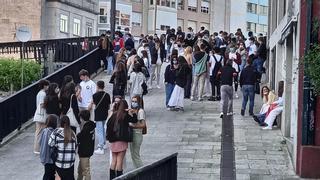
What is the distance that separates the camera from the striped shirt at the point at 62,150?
10328mm

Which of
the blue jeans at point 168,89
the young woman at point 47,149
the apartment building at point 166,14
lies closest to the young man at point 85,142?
the young woman at point 47,149

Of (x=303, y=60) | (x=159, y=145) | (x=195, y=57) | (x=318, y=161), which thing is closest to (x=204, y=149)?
(x=159, y=145)

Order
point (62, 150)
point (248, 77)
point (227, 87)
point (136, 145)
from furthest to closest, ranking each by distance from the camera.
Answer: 1. point (248, 77)
2. point (227, 87)
3. point (136, 145)
4. point (62, 150)

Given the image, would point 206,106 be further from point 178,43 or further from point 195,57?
point 178,43

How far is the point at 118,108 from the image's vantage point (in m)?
11.6

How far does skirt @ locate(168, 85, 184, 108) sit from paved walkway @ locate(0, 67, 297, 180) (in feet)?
1.01

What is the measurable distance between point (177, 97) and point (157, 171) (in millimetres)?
11845

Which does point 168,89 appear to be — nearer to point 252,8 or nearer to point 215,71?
point 215,71

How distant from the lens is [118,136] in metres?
11.4

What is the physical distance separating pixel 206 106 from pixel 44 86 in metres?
7.20

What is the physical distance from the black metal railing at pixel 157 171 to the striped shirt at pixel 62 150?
262 centimetres

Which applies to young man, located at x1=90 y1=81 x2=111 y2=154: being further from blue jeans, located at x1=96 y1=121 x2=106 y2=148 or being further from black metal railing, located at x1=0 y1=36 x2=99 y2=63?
black metal railing, located at x1=0 y1=36 x2=99 y2=63

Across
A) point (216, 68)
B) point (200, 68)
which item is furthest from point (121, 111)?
point (216, 68)

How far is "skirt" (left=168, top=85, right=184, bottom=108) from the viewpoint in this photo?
62.3ft
